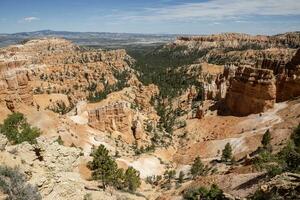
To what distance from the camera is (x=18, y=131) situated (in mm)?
40438

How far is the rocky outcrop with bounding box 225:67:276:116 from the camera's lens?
227 feet

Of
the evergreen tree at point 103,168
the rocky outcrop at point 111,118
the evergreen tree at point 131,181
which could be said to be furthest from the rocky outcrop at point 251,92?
the evergreen tree at point 103,168

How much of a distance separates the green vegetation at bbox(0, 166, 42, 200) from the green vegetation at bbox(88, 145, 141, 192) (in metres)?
11.5

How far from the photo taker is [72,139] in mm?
50688

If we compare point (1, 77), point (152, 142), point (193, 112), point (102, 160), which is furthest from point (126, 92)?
point (102, 160)

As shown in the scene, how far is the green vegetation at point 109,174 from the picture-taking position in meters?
33.6

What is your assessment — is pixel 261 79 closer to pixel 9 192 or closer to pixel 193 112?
pixel 193 112

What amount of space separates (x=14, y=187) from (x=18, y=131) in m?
21.6

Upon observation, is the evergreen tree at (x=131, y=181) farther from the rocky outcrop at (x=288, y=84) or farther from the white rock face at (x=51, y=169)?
the rocky outcrop at (x=288, y=84)

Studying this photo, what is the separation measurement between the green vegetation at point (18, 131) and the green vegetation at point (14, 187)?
11.3 metres

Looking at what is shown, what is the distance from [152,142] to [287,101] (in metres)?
26.8

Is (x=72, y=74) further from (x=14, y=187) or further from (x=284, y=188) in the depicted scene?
(x=284, y=188)

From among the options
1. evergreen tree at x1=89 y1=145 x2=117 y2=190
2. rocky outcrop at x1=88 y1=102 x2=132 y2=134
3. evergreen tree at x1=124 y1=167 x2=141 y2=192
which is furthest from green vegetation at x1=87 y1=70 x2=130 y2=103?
evergreen tree at x1=89 y1=145 x2=117 y2=190

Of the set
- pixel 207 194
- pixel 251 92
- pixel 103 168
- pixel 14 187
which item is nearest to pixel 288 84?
pixel 251 92
